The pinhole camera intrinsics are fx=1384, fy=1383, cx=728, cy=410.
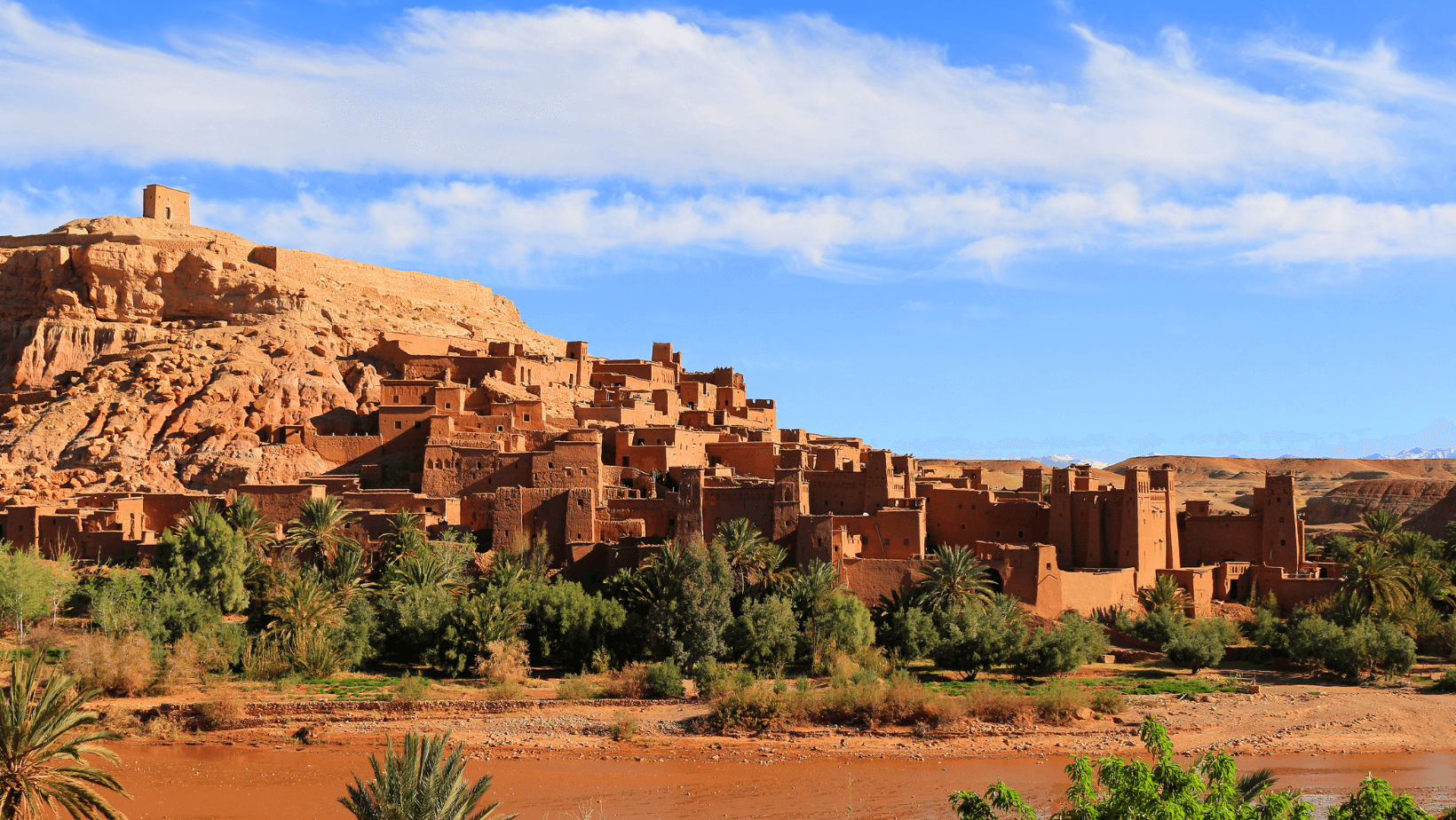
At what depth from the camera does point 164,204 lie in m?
55.3

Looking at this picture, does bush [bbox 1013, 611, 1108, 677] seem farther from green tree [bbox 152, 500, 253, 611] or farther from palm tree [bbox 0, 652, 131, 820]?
palm tree [bbox 0, 652, 131, 820]

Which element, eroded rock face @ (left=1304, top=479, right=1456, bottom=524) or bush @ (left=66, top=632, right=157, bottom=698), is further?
eroded rock face @ (left=1304, top=479, right=1456, bottom=524)

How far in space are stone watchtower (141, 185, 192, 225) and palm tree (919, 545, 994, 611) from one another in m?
36.3

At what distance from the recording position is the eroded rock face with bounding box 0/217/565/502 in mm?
40562

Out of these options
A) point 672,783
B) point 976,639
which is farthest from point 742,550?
point 672,783

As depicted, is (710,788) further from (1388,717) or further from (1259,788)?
(1388,717)

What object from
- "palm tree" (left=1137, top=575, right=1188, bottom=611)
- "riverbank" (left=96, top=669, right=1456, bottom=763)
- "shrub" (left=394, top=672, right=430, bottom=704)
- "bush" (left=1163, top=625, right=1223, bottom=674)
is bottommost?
"riverbank" (left=96, top=669, right=1456, bottom=763)

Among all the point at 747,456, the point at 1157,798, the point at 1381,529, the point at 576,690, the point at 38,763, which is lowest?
the point at 576,690

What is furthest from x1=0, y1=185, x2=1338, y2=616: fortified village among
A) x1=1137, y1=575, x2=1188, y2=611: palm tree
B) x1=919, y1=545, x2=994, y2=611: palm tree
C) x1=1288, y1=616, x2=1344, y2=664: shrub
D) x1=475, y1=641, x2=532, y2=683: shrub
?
x1=475, y1=641, x2=532, y2=683: shrub

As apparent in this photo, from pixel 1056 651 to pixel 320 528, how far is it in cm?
1826

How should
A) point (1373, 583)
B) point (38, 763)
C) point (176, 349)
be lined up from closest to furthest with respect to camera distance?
1. point (38, 763)
2. point (1373, 583)
3. point (176, 349)

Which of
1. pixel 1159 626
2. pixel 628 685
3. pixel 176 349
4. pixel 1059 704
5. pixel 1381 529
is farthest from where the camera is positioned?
pixel 176 349

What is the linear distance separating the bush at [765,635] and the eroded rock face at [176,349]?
14478mm

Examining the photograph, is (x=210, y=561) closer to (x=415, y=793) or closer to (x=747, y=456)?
(x=747, y=456)
